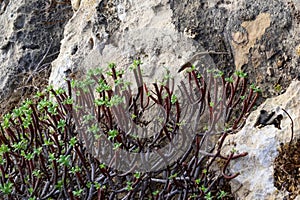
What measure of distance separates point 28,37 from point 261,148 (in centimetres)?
223

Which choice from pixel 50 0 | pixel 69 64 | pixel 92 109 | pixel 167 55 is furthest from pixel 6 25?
pixel 92 109

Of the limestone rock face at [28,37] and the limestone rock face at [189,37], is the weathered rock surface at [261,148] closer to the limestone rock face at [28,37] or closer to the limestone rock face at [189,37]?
the limestone rock face at [189,37]

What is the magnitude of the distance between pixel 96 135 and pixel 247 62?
1004 mm

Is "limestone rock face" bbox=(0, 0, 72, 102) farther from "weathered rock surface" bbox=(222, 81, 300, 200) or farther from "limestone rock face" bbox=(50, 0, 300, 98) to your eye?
"weathered rock surface" bbox=(222, 81, 300, 200)

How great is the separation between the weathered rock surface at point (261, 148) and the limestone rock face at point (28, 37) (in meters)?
1.84

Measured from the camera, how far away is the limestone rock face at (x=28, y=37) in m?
3.89

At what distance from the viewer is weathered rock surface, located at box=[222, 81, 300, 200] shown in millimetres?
2381

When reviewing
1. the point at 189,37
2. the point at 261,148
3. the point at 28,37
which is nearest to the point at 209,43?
the point at 189,37

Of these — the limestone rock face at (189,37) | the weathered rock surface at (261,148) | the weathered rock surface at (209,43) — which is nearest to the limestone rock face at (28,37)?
the weathered rock surface at (209,43)

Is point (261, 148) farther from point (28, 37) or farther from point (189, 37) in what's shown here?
point (28, 37)

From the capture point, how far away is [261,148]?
96.7 inches

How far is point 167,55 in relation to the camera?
3018mm

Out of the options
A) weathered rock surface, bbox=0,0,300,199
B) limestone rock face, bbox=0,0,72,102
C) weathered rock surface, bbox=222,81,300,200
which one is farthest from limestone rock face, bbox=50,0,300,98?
limestone rock face, bbox=0,0,72,102

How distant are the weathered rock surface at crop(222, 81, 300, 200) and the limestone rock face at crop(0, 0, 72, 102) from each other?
6.05 feet
